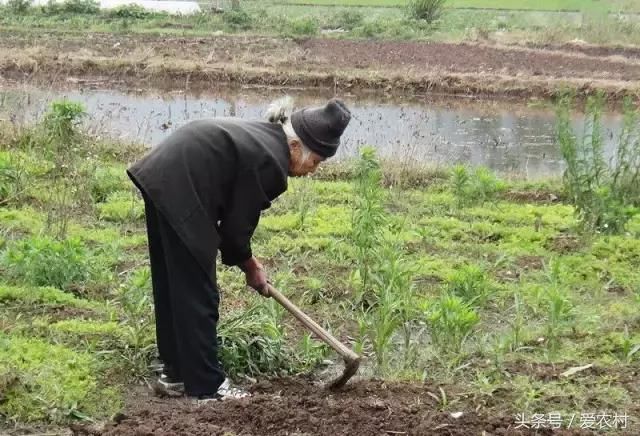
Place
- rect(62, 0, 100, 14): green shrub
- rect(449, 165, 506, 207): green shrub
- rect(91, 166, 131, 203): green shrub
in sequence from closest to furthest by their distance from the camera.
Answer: rect(91, 166, 131, 203): green shrub → rect(449, 165, 506, 207): green shrub → rect(62, 0, 100, 14): green shrub

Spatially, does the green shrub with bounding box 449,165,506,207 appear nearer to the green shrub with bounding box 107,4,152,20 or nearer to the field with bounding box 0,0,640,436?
the field with bounding box 0,0,640,436

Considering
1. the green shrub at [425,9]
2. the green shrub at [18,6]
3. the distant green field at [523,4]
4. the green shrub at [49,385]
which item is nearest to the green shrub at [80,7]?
the green shrub at [18,6]

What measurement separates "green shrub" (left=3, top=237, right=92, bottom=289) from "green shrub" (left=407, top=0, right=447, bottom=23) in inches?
964

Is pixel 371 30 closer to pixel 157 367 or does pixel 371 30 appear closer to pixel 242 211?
pixel 157 367

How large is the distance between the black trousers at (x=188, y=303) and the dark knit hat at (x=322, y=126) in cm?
75

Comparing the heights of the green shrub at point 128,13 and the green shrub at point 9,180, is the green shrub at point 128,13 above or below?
above

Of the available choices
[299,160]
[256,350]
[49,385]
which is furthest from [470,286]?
[49,385]

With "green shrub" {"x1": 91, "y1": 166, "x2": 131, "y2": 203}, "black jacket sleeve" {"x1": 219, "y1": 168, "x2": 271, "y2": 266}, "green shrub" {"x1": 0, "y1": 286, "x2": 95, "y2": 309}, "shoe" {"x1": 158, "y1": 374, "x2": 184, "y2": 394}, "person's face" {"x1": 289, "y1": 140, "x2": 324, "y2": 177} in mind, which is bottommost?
"shoe" {"x1": 158, "y1": 374, "x2": 184, "y2": 394}

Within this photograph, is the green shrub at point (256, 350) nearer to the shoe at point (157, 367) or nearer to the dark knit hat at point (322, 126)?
the shoe at point (157, 367)

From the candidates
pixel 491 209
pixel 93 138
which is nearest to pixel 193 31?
pixel 93 138

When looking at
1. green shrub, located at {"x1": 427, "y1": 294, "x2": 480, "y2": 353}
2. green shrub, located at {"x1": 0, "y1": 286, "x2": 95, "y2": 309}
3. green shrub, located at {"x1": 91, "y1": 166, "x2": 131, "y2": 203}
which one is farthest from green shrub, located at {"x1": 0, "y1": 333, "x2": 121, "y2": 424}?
green shrub, located at {"x1": 91, "y1": 166, "x2": 131, "y2": 203}

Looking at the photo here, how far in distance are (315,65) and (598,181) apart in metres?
12.5

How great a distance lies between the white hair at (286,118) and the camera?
12.1ft

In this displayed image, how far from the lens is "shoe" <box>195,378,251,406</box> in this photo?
3781 mm
